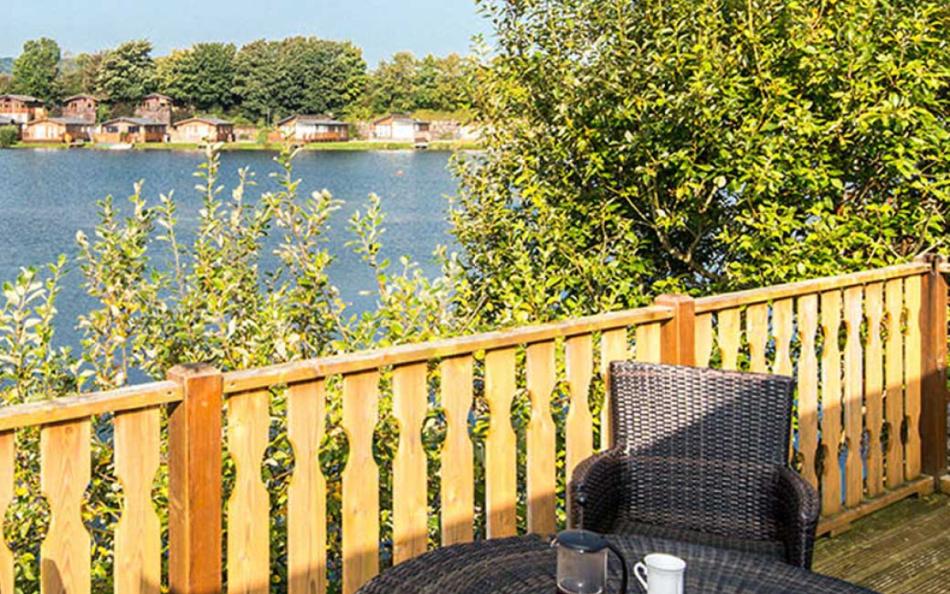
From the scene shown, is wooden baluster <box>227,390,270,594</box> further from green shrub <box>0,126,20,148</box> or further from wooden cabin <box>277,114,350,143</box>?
green shrub <box>0,126,20,148</box>

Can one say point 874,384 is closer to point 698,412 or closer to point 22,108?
point 698,412

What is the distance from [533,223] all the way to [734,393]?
3894mm

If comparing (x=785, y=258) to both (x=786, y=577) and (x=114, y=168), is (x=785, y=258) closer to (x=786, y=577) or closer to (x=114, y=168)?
(x=786, y=577)

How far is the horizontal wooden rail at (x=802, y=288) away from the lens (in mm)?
3197

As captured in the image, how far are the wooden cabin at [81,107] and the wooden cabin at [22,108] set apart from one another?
3.61 feet

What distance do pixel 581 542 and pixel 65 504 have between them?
1.07 metres

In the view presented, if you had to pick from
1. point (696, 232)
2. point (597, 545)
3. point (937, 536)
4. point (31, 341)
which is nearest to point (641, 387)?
point (597, 545)

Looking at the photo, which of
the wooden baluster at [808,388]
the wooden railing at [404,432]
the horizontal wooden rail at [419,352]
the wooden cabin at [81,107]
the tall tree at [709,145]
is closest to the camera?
the wooden railing at [404,432]

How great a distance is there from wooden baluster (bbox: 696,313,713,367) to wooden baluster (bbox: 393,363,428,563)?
1.02 metres

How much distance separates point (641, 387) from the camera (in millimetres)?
2707

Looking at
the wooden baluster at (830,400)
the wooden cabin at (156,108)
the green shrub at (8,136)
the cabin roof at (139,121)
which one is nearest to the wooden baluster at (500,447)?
the wooden baluster at (830,400)

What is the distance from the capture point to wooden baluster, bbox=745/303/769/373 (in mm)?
3330

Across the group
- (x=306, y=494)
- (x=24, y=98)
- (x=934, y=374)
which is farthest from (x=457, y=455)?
(x=24, y=98)

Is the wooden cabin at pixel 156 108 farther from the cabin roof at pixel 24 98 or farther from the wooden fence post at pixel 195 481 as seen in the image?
the wooden fence post at pixel 195 481
